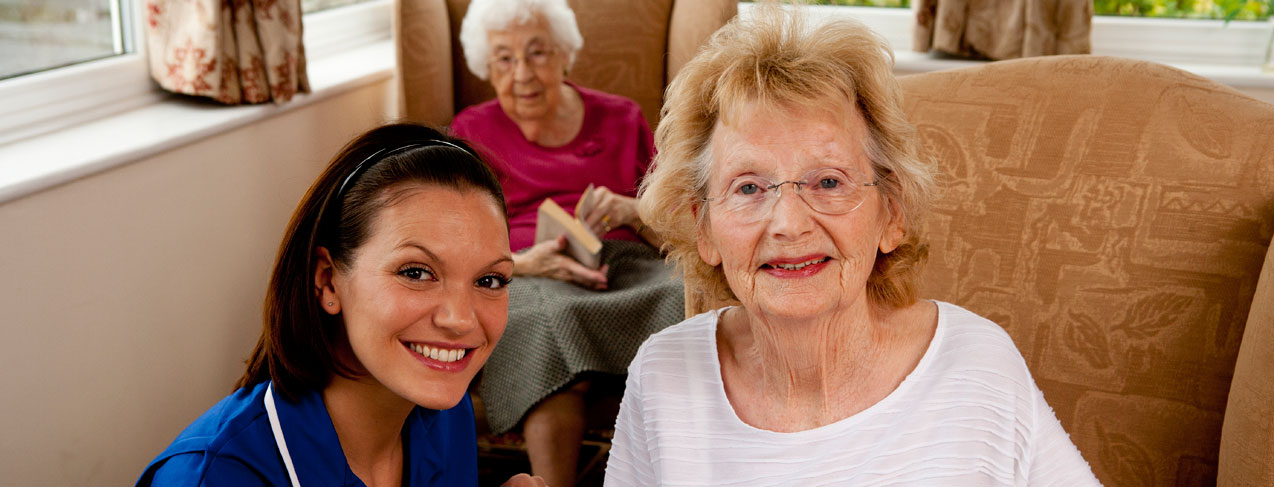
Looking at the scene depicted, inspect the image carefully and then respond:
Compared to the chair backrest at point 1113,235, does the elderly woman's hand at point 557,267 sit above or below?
below

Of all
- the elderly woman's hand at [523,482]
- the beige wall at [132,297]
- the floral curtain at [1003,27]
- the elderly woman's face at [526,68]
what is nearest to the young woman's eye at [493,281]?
the elderly woman's hand at [523,482]

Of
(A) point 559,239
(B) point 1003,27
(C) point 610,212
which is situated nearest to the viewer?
(A) point 559,239

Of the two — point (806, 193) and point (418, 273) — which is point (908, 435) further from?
point (418, 273)

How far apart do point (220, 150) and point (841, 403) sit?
5.23ft

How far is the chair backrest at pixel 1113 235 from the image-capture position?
1404 millimetres

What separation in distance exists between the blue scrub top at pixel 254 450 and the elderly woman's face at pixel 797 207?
0.55 meters

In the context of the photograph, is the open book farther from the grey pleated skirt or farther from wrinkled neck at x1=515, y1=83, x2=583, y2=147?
wrinkled neck at x1=515, y1=83, x2=583, y2=147

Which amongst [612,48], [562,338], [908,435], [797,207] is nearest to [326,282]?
[797,207]

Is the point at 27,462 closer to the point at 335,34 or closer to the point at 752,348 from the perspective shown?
the point at 752,348

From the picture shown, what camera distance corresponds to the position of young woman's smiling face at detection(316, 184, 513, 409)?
121 cm

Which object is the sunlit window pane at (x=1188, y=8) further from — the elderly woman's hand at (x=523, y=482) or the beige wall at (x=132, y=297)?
the elderly woman's hand at (x=523, y=482)

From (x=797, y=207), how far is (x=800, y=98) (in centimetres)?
13

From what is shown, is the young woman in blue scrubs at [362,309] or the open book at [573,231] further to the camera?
the open book at [573,231]

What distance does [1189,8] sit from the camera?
351 cm
